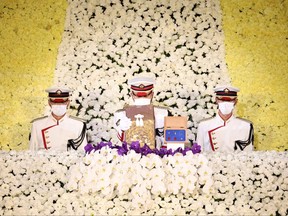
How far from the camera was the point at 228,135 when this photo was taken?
16.2ft

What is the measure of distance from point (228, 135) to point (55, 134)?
72.4 inches

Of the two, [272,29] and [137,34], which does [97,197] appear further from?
[272,29]

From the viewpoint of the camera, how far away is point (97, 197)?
380cm

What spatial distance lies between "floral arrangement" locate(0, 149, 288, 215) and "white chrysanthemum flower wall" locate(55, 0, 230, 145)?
1619mm

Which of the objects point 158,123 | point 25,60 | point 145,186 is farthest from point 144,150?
point 25,60

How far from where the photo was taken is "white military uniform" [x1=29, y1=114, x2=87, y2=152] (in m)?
4.97

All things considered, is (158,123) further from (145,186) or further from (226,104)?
(145,186)

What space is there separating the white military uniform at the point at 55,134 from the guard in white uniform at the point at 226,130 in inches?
51.9

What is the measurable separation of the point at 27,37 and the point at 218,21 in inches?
101

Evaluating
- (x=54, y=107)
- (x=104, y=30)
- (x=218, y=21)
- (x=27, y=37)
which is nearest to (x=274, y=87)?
(x=218, y=21)

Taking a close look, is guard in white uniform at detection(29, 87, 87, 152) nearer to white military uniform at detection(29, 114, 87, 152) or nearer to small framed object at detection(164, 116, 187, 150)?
white military uniform at detection(29, 114, 87, 152)

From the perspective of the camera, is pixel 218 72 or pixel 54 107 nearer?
pixel 54 107

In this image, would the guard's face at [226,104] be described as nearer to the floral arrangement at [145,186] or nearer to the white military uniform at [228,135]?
the white military uniform at [228,135]

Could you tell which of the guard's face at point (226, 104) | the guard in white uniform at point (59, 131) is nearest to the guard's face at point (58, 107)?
the guard in white uniform at point (59, 131)
